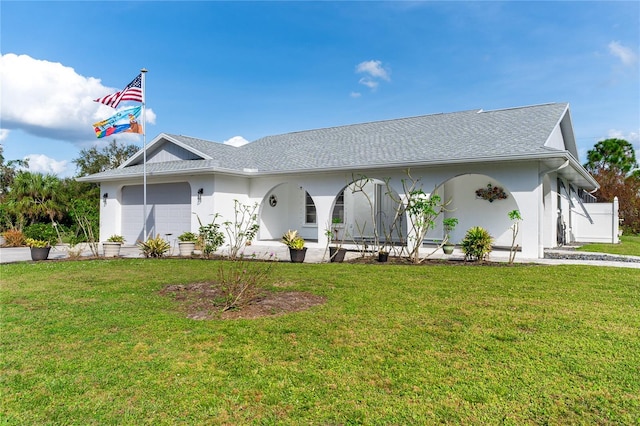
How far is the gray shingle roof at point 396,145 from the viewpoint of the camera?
12.7m

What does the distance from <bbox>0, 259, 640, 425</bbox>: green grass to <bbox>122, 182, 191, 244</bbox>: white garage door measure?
959 centimetres

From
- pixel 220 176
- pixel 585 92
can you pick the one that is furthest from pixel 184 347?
pixel 585 92

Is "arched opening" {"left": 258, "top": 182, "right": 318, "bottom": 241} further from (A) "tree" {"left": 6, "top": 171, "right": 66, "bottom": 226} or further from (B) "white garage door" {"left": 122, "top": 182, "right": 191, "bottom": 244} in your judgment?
(A) "tree" {"left": 6, "top": 171, "right": 66, "bottom": 226}

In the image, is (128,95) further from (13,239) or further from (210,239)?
(13,239)

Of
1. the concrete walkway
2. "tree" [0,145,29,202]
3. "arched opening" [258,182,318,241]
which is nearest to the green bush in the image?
the concrete walkway

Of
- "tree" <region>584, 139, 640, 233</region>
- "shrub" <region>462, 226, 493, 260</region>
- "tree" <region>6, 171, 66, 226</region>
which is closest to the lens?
"shrub" <region>462, 226, 493, 260</region>

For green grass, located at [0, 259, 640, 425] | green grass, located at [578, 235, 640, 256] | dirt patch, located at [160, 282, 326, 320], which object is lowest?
green grass, located at [0, 259, 640, 425]

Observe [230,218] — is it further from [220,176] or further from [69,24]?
[69,24]

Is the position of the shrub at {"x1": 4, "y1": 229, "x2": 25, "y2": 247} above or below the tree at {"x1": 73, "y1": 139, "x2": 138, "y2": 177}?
below

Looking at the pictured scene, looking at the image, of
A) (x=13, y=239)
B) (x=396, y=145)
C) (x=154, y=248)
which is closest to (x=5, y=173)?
(x=13, y=239)

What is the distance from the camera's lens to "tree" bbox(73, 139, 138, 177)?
34.2 metres

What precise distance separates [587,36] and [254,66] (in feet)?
40.4

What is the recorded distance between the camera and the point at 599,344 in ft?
14.2

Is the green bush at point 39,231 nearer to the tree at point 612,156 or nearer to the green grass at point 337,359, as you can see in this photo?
the green grass at point 337,359
